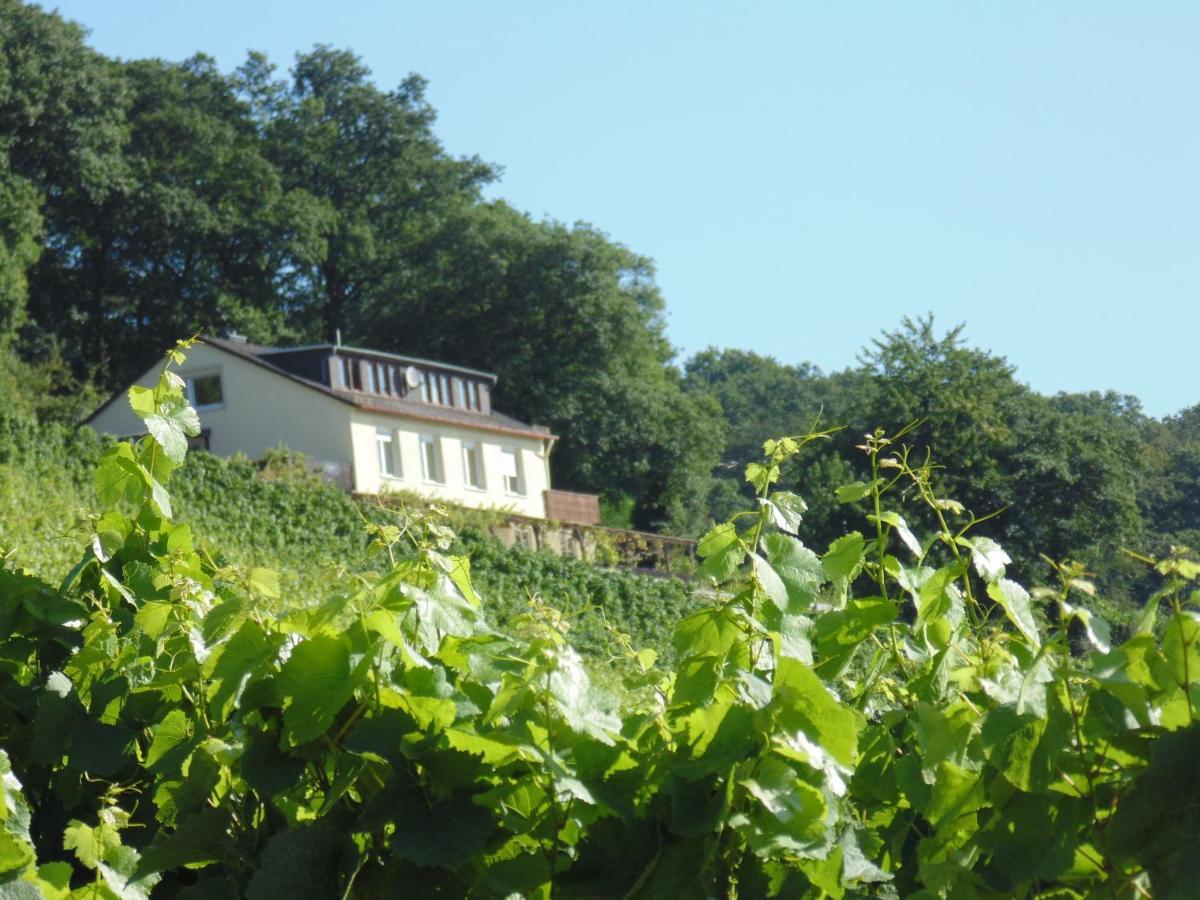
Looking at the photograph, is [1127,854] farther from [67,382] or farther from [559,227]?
[559,227]

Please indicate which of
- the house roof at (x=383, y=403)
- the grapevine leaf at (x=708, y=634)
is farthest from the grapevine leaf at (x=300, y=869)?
the house roof at (x=383, y=403)

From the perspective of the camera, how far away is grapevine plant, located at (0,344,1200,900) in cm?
175

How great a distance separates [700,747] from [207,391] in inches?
1900

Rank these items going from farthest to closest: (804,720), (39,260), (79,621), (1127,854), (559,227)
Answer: (559,227) < (39,260) < (79,621) < (804,720) < (1127,854)

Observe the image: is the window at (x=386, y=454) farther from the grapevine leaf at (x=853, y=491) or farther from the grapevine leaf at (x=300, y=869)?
the grapevine leaf at (x=300, y=869)

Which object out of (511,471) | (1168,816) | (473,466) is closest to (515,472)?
(511,471)

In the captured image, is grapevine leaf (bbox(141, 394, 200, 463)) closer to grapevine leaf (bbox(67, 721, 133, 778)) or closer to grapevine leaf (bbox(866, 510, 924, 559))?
grapevine leaf (bbox(67, 721, 133, 778))

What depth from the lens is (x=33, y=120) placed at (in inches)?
2019

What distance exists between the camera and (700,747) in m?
1.93

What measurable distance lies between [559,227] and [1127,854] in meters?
61.9

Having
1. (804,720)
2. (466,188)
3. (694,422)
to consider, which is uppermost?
(466,188)

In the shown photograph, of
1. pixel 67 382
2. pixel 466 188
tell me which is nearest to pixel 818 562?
pixel 67 382

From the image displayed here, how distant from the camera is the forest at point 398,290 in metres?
53.9

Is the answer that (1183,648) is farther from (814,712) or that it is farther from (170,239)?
(170,239)
